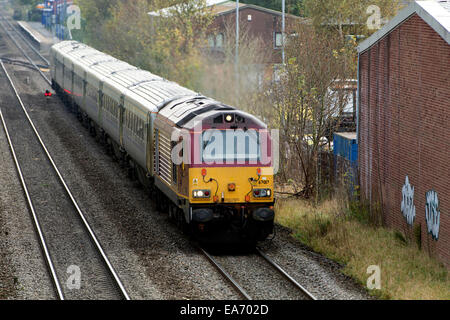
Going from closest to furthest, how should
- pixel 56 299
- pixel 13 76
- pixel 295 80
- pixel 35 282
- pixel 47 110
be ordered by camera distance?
1. pixel 56 299
2. pixel 35 282
3. pixel 295 80
4. pixel 47 110
5. pixel 13 76

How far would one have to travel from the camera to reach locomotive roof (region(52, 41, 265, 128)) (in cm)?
1753

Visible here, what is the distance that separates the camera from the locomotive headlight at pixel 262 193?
16859 millimetres

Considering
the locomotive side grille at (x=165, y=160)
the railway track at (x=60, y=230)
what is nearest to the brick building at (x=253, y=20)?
the railway track at (x=60, y=230)

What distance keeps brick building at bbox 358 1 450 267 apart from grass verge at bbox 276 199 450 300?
551mm

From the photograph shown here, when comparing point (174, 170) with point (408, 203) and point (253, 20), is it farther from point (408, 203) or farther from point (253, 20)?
point (253, 20)

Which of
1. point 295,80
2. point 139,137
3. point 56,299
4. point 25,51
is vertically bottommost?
point 56,299

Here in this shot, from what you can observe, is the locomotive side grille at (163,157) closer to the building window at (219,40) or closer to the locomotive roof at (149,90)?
the locomotive roof at (149,90)

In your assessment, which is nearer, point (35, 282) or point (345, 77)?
point (35, 282)

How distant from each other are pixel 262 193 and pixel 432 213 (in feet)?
12.1

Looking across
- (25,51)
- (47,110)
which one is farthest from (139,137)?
(25,51)

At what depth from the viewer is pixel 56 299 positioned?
13961mm

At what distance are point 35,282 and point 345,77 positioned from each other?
13.9 metres

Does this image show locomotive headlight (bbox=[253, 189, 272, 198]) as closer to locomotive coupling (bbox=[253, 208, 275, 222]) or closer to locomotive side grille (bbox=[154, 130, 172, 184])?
locomotive coupling (bbox=[253, 208, 275, 222])
